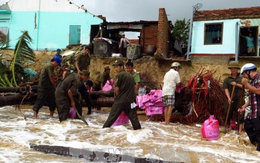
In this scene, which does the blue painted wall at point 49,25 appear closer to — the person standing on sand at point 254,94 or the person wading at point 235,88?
the person wading at point 235,88

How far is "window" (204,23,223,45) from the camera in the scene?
1650 cm

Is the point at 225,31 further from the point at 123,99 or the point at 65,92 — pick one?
the point at 65,92

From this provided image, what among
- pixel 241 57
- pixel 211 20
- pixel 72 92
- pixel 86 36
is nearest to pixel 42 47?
pixel 86 36

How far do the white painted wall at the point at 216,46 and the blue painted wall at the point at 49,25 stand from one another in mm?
7418

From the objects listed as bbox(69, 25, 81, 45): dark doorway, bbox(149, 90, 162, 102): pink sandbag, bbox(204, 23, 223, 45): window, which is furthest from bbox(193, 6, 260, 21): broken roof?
bbox(149, 90, 162, 102): pink sandbag

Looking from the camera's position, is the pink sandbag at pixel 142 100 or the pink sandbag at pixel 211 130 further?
the pink sandbag at pixel 142 100

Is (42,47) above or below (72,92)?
above

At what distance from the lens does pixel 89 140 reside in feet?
16.2

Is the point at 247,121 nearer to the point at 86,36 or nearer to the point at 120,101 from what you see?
the point at 120,101

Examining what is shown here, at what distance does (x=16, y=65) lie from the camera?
29.9 ft

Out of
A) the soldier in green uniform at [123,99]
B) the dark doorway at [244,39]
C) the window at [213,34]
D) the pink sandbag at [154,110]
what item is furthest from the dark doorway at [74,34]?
the soldier in green uniform at [123,99]

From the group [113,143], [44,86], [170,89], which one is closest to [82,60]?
[44,86]

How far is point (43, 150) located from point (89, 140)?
3.28 feet

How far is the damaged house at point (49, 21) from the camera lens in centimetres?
A: 2050
